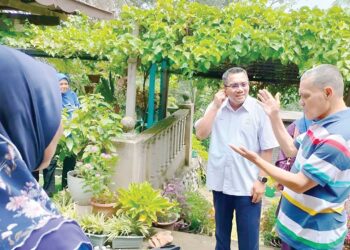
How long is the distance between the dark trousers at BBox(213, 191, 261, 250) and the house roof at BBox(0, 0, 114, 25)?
207 cm

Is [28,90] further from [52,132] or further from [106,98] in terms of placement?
[106,98]

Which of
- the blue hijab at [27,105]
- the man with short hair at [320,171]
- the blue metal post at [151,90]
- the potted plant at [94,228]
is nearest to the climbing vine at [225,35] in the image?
the blue metal post at [151,90]

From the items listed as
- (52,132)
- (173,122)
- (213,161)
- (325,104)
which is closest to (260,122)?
(213,161)

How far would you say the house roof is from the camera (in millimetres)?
3297

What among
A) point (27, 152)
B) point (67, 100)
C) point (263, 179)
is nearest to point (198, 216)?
point (263, 179)

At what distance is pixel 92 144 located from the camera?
391cm

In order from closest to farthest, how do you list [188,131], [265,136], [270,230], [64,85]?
[265,136] < [270,230] < [64,85] < [188,131]

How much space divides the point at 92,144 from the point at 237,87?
1.75 m

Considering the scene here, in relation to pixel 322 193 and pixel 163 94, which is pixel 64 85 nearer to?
pixel 163 94

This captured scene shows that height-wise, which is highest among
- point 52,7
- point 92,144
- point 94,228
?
point 52,7

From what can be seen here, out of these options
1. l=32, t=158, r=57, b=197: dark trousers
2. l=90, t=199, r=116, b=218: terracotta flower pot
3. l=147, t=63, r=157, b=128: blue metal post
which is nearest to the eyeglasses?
l=90, t=199, r=116, b=218: terracotta flower pot

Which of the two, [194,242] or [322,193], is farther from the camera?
[194,242]

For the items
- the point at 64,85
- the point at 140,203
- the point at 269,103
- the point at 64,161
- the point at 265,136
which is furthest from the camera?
the point at 64,161

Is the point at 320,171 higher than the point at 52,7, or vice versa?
the point at 52,7
